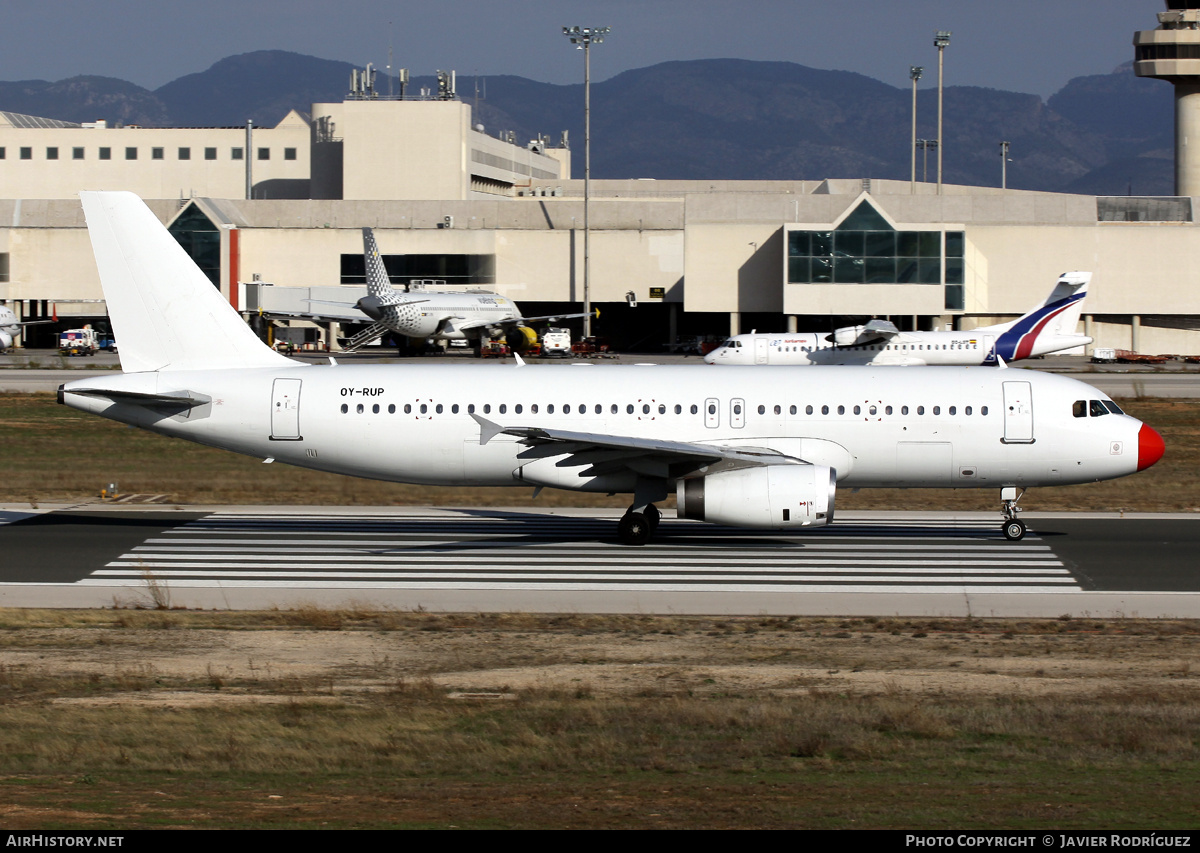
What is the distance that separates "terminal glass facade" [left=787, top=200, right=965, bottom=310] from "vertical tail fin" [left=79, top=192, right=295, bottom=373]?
78401 mm

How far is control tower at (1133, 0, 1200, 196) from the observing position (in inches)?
5007

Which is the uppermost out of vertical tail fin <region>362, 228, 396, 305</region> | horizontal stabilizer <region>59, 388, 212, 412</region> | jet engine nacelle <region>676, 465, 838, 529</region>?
vertical tail fin <region>362, 228, 396, 305</region>

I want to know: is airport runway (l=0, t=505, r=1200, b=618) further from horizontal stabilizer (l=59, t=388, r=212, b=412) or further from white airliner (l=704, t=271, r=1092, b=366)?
white airliner (l=704, t=271, r=1092, b=366)

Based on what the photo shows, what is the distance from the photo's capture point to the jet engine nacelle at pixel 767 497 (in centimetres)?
2675

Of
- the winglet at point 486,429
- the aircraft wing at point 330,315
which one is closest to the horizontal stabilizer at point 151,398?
the winglet at point 486,429

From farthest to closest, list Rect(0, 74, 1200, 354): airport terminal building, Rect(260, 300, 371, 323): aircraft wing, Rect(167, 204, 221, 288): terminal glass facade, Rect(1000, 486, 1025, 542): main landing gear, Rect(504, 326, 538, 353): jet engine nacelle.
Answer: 1. Rect(167, 204, 221, 288): terminal glass facade
2. Rect(0, 74, 1200, 354): airport terminal building
3. Rect(260, 300, 371, 323): aircraft wing
4. Rect(504, 326, 538, 353): jet engine nacelle
5. Rect(1000, 486, 1025, 542): main landing gear

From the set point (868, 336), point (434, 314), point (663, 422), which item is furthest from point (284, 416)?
point (434, 314)

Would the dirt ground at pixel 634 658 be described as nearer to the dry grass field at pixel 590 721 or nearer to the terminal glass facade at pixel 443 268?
the dry grass field at pixel 590 721

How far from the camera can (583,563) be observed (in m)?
27.2

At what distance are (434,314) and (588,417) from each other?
70.2 meters

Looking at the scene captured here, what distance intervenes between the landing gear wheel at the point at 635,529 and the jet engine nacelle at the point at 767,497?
80.7 inches

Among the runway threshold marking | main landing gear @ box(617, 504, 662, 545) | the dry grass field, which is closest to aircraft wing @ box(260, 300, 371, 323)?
the runway threshold marking

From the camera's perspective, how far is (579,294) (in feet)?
395

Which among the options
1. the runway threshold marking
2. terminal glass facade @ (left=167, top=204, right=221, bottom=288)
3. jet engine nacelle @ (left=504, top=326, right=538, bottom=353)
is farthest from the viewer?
terminal glass facade @ (left=167, top=204, right=221, bottom=288)
